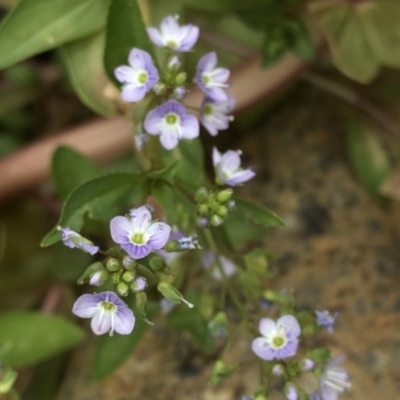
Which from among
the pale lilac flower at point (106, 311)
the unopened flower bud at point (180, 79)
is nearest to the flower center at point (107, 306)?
the pale lilac flower at point (106, 311)

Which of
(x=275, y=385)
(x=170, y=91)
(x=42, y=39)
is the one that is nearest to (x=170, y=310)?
(x=275, y=385)

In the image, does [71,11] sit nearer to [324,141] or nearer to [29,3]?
[29,3]

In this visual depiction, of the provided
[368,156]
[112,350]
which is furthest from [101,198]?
[368,156]

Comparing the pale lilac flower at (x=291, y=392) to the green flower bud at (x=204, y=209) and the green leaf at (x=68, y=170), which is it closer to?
the green flower bud at (x=204, y=209)

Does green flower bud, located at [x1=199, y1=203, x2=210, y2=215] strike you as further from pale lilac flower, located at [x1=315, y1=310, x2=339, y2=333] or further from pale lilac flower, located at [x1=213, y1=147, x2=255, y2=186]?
pale lilac flower, located at [x1=315, y1=310, x2=339, y2=333]

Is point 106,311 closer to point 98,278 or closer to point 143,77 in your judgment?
point 98,278

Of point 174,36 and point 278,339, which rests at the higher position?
point 174,36

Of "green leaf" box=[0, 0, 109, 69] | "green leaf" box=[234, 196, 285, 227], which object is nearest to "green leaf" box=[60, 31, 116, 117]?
"green leaf" box=[0, 0, 109, 69]
